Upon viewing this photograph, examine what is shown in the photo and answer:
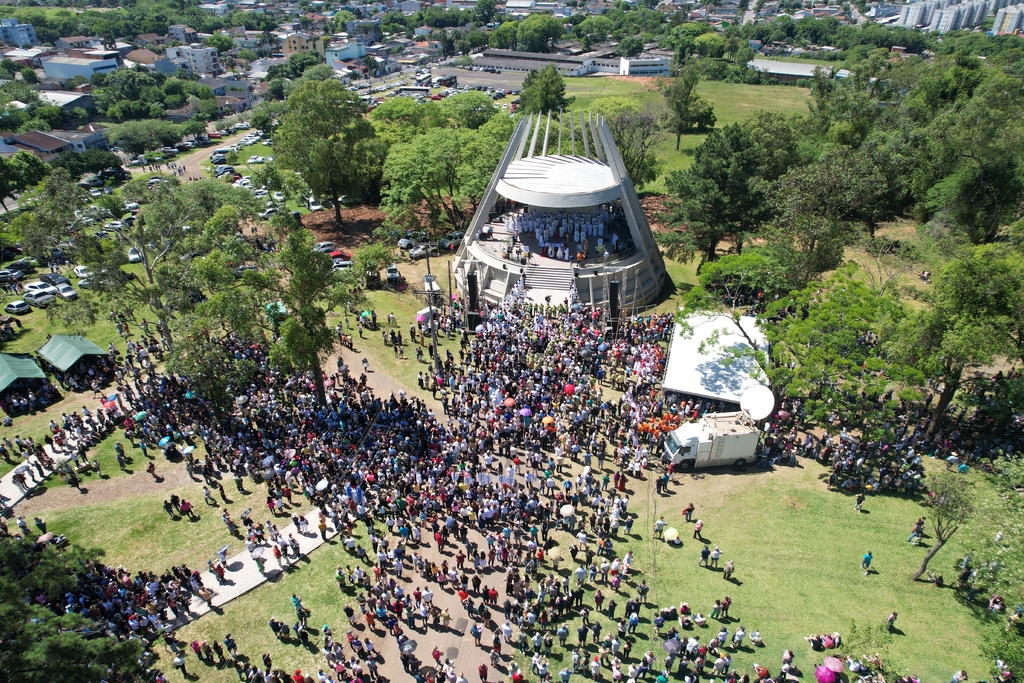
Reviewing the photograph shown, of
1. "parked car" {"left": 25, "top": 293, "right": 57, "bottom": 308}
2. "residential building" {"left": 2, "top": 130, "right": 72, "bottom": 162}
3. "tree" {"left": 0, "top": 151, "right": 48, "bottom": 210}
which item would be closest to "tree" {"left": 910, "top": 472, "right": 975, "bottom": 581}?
"parked car" {"left": 25, "top": 293, "right": 57, "bottom": 308}

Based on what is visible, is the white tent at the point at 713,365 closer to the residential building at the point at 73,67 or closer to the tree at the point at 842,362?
the tree at the point at 842,362

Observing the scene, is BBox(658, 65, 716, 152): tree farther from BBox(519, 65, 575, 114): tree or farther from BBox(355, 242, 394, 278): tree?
BBox(355, 242, 394, 278): tree

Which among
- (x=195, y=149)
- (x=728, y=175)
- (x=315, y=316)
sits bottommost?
(x=195, y=149)

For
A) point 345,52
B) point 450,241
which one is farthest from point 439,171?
point 345,52

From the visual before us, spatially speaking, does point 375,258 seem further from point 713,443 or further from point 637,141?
point 637,141

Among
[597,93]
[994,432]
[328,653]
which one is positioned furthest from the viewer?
[597,93]

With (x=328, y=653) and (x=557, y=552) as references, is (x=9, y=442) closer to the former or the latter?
(x=328, y=653)

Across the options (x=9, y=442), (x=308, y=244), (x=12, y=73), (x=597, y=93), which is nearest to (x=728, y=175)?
(x=308, y=244)
